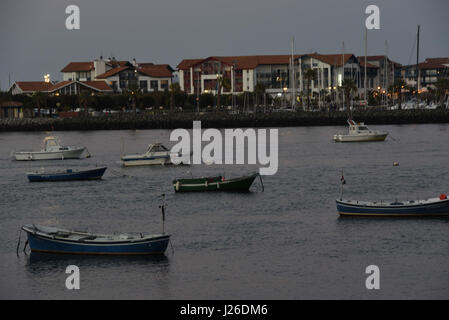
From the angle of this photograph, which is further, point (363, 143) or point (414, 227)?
point (363, 143)

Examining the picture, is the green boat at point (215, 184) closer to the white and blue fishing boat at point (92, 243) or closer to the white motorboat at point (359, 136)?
the white and blue fishing boat at point (92, 243)

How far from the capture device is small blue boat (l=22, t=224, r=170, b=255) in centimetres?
4031

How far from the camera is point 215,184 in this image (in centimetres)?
6234

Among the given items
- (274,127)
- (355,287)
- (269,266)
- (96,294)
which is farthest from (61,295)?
(274,127)

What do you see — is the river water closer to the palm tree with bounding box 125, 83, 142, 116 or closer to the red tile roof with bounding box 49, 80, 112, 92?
the palm tree with bounding box 125, 83, 142, 116

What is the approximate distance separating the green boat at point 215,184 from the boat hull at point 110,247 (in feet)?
70.7

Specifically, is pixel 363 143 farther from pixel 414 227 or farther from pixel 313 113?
pixel 414 227

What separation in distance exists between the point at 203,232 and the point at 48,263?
34.2ft

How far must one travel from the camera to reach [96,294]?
36406mm

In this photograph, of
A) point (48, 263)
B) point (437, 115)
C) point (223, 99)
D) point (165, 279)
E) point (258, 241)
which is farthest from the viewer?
point (223, 99)

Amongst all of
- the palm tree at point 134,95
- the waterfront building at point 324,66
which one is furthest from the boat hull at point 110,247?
the waterfront building at point 324,66

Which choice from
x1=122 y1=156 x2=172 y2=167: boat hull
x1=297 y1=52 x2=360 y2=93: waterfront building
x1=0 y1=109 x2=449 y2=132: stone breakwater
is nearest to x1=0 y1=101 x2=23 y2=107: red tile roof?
x1=0 y1=109 x2=449 y2=132: stone breakwater

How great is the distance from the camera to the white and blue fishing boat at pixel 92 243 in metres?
40.3

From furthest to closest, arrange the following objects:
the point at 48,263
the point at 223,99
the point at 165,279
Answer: the point at 223,99 < the point at 48,263 < the point at 165,279
